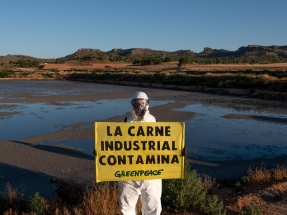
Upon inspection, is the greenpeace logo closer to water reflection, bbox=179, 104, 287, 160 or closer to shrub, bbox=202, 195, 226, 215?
shrub, bbox=202, 195, 226, 215

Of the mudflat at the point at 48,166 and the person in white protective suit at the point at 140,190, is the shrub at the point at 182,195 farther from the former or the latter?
the mudflat at the point at 48,166

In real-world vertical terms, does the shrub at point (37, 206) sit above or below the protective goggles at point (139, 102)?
below

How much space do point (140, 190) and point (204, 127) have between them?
45.8 ft

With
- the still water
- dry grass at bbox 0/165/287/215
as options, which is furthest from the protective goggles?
the still water

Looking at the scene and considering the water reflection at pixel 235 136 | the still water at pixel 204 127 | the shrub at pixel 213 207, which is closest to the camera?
the shrub at pixel 213 207

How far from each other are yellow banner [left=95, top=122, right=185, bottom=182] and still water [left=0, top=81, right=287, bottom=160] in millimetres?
7487

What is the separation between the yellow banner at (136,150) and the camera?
4953 millimetres

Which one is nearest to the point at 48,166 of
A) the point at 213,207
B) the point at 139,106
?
the point at 213,207

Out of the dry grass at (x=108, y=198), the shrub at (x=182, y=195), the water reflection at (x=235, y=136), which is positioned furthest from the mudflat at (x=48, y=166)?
the shrub at (x=182, y=195)

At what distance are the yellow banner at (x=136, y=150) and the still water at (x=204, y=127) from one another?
24.6 ft

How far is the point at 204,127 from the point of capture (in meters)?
18.6

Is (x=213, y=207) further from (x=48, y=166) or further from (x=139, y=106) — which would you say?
(x=48, y=166)

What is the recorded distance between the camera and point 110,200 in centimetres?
633

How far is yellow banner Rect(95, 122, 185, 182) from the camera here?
195 inches
